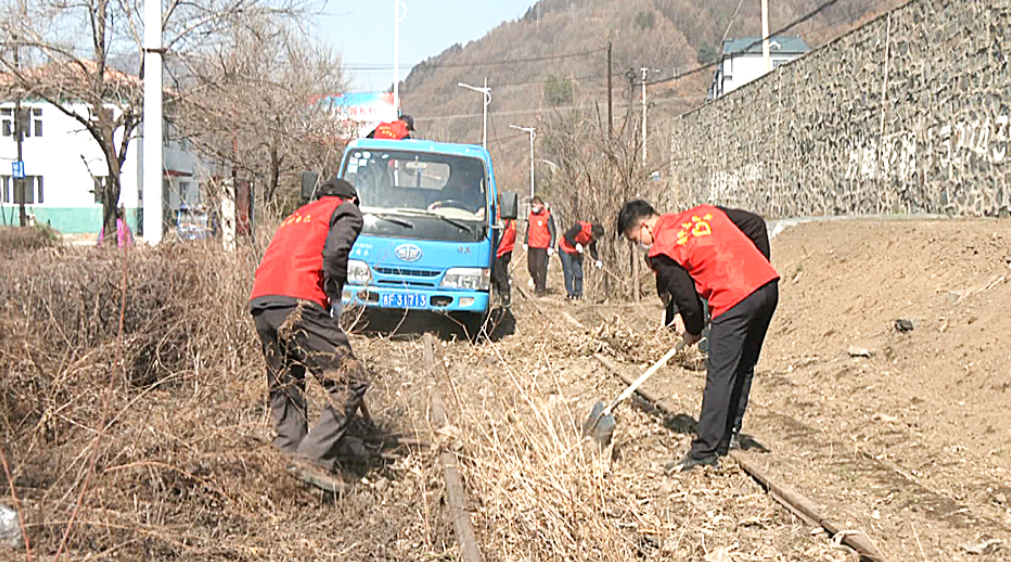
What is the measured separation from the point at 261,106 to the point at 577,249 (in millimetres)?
7889

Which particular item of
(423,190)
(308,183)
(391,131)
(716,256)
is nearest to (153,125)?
(308,183)

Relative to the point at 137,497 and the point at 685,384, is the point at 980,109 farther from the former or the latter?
the point at 137,497

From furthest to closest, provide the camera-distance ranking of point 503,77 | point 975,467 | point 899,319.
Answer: point 503,77 < point 899,319 < point 975,467

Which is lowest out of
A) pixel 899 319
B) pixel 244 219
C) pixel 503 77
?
pixel 899 319

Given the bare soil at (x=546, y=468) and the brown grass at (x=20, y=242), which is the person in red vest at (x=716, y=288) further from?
the brown grass at (x=20, y=242)

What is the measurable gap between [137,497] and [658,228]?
3.41 meters

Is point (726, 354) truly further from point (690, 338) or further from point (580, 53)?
point (580, 53)

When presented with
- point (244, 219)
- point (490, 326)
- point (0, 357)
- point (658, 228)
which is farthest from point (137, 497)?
point (490, 326)

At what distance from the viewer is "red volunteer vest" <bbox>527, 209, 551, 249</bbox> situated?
18703mm

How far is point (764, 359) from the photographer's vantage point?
36.8 ft

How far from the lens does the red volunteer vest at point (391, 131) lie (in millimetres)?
13663

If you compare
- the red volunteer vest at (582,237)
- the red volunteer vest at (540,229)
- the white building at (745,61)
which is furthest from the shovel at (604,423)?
the white building at (745,61)

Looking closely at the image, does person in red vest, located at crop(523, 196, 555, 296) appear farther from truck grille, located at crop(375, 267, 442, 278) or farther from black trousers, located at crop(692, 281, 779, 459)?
black trousers, located at crop(692, 281, 779, 459)

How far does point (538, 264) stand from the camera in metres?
19.7
